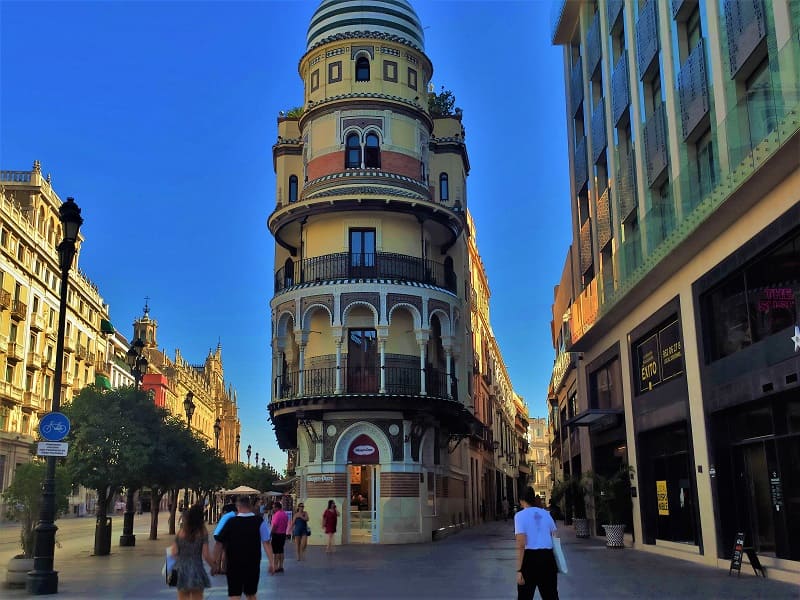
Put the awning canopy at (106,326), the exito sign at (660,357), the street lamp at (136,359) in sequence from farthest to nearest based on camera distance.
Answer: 1. the awning canopy at (106,326)
2. the street lamp at (136,359)
3. the exito sign at (660,357)

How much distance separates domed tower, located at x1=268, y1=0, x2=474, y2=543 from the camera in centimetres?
2898

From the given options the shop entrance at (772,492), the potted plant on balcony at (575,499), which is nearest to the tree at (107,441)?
the potted plant on balcony at (575,499)

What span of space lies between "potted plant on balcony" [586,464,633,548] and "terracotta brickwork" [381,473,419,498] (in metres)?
6.94

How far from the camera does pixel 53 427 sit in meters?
15.2

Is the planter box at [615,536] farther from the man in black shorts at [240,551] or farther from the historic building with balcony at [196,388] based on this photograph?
the historic building with balcony at [196,388]

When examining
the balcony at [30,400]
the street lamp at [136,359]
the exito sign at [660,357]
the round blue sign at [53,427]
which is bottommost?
the round blue sign at [53,427]

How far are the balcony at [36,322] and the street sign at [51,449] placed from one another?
169 feet

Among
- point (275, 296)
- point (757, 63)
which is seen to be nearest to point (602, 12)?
point (757, 63)

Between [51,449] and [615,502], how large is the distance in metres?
16.4

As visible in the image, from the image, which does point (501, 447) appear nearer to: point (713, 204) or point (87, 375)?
point (87, 375)

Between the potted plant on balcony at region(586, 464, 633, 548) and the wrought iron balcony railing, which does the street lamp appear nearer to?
the wrought iron balcony railing

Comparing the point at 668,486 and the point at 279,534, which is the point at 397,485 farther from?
the point at 668,486

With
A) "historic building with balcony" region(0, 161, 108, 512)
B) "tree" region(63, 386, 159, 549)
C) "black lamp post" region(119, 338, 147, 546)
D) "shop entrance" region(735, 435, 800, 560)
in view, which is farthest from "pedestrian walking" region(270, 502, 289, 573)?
"historic building with balcony" region(0, 161, 108, 512)

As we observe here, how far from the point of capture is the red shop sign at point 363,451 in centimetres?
2902
